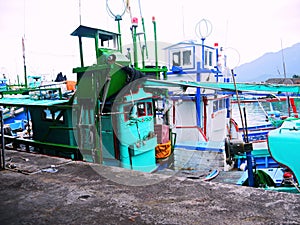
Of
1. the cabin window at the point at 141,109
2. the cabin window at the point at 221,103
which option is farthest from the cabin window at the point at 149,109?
the cabin window at the point at 221,103

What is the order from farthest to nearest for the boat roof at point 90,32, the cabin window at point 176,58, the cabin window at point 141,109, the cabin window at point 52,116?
the cabin window at point 176,58, the cabin window at point 141,109, the cabin window at point 52,116, the boat roof at point 90,32

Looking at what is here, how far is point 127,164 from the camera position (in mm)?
5750

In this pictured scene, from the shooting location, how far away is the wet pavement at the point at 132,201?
7.11 feet

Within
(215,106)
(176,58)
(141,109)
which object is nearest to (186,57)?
(176,58)

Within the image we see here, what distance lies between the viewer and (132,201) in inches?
99.7

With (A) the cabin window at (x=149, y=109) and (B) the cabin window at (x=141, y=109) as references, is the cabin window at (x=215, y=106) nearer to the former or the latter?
(A) the cabin window at (x=149, y=109)

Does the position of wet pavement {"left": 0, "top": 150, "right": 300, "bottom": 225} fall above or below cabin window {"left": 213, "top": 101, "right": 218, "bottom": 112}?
below

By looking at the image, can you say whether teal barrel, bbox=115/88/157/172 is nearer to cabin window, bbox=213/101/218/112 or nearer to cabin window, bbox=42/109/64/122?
cabin window, bbox=42/109/64/122

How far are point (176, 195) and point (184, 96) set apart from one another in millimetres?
9546

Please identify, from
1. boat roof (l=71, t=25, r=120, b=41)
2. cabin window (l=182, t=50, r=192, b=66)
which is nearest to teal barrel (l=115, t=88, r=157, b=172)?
boat roof (l=71, t=25, r=120, b=41)

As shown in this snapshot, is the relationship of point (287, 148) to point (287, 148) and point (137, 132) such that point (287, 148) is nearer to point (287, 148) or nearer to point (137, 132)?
point (287, 148)

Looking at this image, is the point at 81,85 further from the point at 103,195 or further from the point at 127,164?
the point at 103,195

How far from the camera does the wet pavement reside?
2168 millimetres

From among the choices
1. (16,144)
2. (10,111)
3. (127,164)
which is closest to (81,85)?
(127,164)
